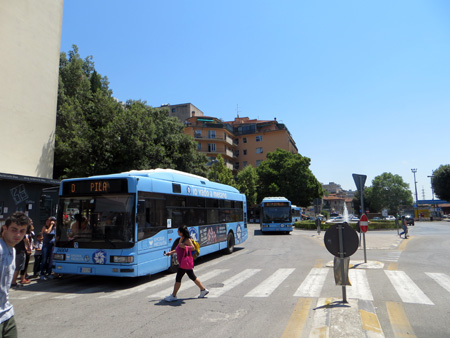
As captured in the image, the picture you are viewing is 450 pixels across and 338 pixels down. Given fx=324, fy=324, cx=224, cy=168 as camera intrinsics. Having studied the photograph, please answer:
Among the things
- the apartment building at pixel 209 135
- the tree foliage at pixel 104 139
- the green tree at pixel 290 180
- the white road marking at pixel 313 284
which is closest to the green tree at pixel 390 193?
the green tree at pixel 290 180

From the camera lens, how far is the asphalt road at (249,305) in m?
5.01

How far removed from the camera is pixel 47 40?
54.7 ft

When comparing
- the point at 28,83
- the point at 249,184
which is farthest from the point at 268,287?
the point at 249,184

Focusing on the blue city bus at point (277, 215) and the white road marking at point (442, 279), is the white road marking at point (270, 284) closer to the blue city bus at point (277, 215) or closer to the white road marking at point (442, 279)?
the white road marking at point (442, 279)

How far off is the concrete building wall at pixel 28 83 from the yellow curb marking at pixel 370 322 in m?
14.8

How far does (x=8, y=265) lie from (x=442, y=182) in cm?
8106

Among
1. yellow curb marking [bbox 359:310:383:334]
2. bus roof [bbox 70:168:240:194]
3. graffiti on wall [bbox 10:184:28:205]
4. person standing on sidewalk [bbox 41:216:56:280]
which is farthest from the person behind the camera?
graffiti on wall [bbox 10:184:28:205]

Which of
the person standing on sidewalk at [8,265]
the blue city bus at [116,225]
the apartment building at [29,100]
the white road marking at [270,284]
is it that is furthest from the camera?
the apartment building at [29,100]

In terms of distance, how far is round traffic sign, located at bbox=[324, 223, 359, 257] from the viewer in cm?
605

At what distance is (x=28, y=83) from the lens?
15438mm

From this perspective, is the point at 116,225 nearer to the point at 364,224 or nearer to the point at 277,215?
the point at 364,224

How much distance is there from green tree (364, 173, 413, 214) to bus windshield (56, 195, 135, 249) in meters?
103

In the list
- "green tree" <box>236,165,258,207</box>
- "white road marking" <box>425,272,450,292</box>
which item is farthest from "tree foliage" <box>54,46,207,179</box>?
"green tree" <box>236,165,258,207</box>

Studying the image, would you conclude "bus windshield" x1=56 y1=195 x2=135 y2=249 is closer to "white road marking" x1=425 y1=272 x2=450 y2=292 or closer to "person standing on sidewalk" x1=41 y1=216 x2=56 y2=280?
"person standing on sidewalk" x1=41 y1=216 x2=56 y2=280
